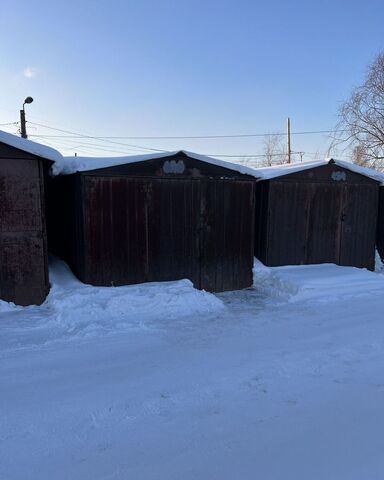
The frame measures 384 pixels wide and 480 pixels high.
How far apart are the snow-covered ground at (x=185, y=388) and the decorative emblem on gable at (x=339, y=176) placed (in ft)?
10.8

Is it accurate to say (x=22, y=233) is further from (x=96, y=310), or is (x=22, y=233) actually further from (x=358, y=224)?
(x=358, y=224)

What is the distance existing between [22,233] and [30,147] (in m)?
1.18

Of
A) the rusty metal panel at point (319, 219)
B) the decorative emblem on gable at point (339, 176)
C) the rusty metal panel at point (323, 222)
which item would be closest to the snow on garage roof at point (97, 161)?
the rusty metal panel at point (319, 219)

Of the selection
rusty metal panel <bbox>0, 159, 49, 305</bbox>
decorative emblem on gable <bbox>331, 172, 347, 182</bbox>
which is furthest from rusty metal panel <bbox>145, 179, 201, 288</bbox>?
decorative emblem on gable <bbox>331, 172, 347, 182</bbox>

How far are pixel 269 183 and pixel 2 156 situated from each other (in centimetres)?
484

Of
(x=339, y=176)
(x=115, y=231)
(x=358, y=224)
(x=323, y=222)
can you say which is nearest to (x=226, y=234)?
(x=115, y=231)

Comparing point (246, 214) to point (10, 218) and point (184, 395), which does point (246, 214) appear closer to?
point (10, 218)

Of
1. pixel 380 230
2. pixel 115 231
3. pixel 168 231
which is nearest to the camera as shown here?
pixel 115 231

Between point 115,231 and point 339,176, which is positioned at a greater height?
point 339,176

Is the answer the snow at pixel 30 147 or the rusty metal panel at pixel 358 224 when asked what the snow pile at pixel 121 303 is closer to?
the snow at pixel 30 147

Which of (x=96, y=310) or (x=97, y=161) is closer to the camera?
(x=96, y=310)

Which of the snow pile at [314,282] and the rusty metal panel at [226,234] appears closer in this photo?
the snow pile at [314,282]

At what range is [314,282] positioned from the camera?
22.0 ft

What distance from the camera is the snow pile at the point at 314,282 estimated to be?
6398 mm
